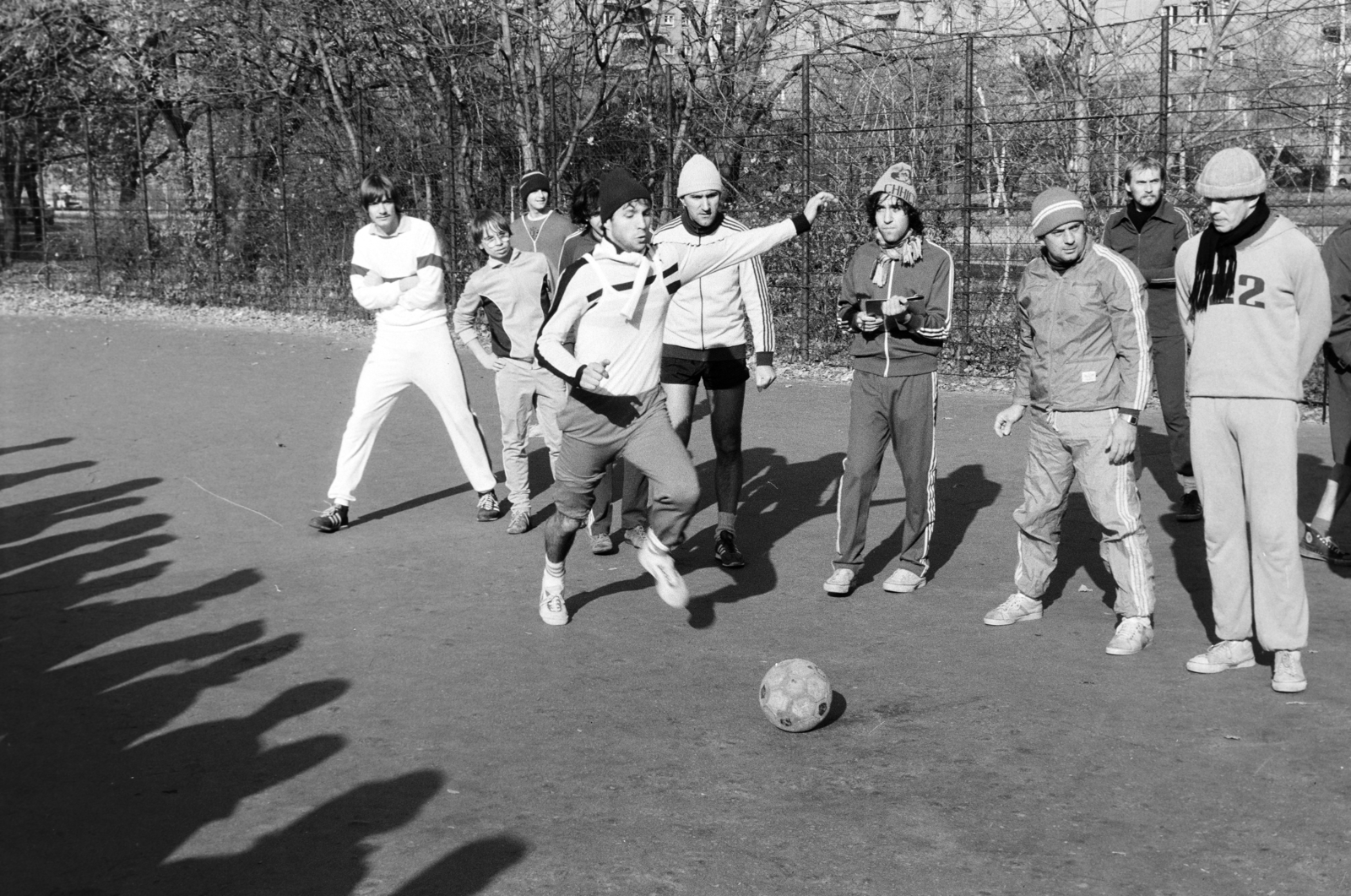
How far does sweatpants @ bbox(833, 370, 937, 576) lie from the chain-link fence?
6641 mm

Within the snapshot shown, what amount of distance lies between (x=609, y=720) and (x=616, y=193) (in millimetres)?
2481

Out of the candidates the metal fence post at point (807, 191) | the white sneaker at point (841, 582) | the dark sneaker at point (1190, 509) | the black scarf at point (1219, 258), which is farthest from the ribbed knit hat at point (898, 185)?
the metal fence post at point (807, 191)

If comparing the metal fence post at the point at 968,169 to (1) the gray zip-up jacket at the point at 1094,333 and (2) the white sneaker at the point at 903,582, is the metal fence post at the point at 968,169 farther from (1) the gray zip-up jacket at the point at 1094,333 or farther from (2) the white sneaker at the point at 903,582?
(1) the gray zip-up jacket at the point at 1094,333

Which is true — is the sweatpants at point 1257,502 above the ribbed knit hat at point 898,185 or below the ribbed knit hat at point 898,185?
below

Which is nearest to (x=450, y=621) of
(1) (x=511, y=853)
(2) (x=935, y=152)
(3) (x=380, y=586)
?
(3) (x=380, y=586)

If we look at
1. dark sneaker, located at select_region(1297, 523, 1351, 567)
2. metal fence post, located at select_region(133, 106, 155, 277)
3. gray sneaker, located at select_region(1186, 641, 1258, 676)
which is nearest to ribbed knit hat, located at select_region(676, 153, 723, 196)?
gray sneaker, located at select_region(1186, 641, 1258, 676)

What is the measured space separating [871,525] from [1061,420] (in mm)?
2658

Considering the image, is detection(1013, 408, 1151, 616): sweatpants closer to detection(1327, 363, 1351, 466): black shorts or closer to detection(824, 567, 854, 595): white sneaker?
detection(824, 567, 854, 595): white sneaker

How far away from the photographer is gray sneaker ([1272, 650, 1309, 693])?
19.0ft

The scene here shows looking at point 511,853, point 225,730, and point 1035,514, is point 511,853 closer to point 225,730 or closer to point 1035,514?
point 225,730

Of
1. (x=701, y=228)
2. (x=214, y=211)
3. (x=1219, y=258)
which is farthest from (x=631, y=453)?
(x=214, y=211)

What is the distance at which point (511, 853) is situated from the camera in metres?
4.48

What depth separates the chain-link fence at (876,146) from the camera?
13.0 m

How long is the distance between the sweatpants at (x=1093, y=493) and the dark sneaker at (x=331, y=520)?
14.2 feet
